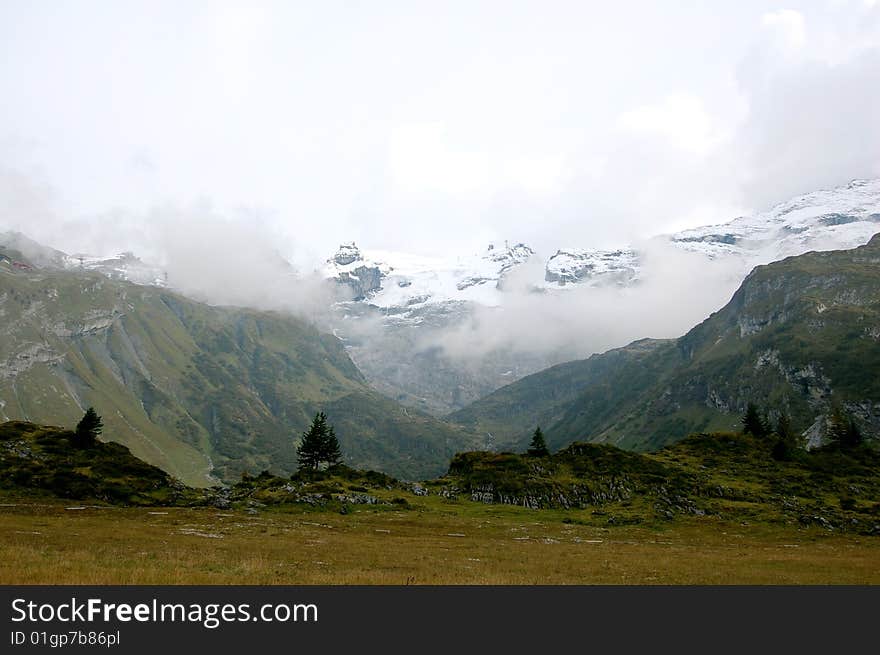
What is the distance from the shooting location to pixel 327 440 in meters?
128

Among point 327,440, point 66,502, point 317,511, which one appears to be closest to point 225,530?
point 317,511

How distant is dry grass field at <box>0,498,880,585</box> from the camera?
26.6 metres

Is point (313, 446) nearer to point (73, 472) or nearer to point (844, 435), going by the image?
point (73, 472)

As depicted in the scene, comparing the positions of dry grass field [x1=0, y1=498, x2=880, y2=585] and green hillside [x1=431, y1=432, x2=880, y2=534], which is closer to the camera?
dry grass field [x1=0, y1=498, x2=880, y2=585]

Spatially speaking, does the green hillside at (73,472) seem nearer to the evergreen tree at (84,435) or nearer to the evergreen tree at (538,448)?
the evergreen tree at (84,435)

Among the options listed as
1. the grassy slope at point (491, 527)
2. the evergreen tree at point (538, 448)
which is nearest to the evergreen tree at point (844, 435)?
the grassy slope at point (491, 527)

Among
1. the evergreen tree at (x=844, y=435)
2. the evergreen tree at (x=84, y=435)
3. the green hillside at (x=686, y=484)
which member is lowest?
the green hillside at (x=686, y=484)

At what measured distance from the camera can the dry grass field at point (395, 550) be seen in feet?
87.3

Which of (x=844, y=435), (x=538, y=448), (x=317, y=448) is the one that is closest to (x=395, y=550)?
(x=317, y=448)

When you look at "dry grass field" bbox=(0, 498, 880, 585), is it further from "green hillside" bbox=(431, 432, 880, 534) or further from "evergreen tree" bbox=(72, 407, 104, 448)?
"evergreen tree" bbox=(72, 407, 104, 448)

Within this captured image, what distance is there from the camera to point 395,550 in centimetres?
4144

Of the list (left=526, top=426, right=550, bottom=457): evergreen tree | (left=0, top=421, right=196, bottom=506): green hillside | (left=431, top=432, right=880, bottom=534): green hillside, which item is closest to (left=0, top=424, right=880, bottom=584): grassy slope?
(left=431, top=432, right=880, bottom=534): green hillside
